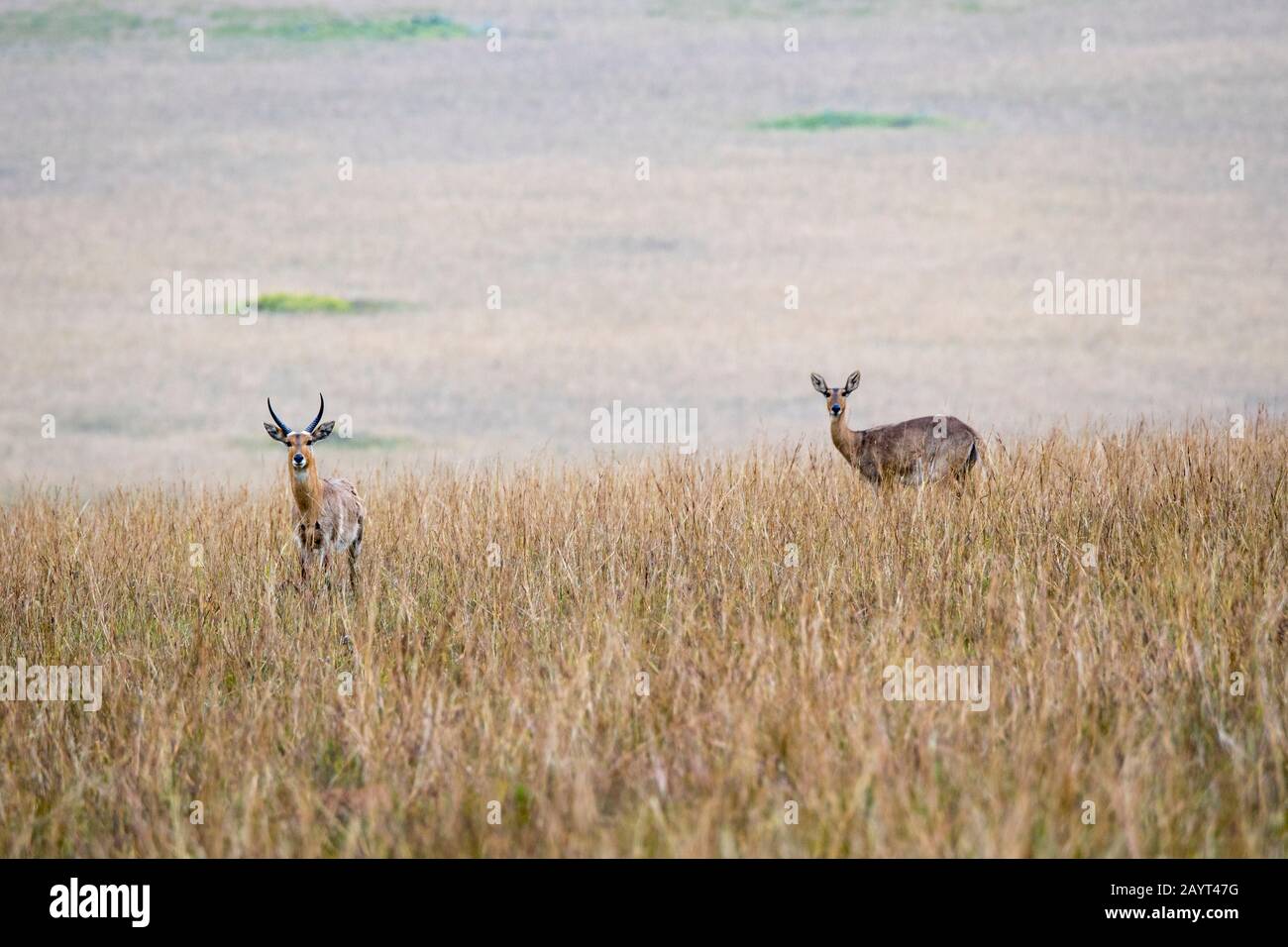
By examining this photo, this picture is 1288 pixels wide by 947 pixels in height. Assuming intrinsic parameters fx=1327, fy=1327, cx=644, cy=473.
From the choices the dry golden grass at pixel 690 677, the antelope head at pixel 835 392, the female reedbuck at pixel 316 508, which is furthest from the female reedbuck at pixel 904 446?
the female reedbuck at pixel 316 508

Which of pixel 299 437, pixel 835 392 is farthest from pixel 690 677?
pixel 835 392

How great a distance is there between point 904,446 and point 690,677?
7157 millimetres

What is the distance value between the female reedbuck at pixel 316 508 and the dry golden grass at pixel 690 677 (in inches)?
10.2

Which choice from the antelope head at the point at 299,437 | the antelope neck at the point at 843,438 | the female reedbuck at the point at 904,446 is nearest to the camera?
the antelope head at the point at 299,437

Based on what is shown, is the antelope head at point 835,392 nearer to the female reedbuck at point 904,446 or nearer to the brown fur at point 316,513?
the female reedbuck at point 904,446

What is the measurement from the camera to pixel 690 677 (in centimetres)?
607

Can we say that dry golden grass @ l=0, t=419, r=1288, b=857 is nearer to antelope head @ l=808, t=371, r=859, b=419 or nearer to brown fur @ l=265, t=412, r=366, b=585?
brown fur @ l=265, t=412, r=366, b=585

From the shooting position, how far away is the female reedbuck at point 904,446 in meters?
12.4

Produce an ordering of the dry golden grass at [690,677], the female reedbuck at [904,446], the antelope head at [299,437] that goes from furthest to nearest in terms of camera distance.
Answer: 1. the female reedbuck at [904,446]
2. the antelope head at [299,437]
3. the dry golden grass at [690,677]

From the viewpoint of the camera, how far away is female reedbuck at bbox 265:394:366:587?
9453 millimetres

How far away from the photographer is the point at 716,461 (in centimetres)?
1128
